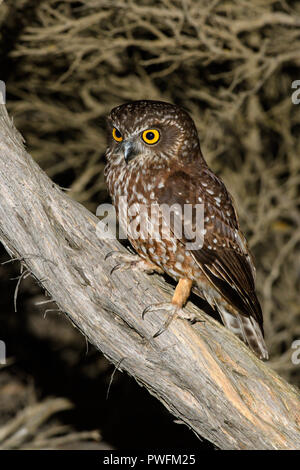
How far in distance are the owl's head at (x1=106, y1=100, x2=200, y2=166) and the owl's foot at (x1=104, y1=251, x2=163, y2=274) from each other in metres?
0.55

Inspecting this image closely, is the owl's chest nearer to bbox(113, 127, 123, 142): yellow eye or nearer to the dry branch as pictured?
bbox(113, 127, 123, 142): yellow eye

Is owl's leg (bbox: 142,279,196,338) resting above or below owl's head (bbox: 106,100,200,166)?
below

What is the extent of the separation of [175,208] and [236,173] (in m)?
3.21

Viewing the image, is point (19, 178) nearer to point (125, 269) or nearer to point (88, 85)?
point (125, 269)

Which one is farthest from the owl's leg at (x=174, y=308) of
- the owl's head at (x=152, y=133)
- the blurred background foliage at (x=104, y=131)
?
the blurred background foliage at (x=104, y=131)

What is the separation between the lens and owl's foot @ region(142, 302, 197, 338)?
301 centimetres

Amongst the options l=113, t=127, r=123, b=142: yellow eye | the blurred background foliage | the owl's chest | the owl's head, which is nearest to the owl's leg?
the owl's chest

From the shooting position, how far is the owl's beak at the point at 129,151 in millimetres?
3275

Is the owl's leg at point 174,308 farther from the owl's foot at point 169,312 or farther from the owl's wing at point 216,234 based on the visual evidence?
the owl's wing at point 216,234

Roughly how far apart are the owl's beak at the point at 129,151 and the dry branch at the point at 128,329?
44 centimetres

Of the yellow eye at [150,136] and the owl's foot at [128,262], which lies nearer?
the owl's foot at [128,262]

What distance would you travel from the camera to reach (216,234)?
342cm

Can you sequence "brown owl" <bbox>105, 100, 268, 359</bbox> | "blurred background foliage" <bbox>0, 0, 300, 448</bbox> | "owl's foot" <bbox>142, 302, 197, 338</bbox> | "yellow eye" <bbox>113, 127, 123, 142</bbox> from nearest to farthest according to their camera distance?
"owl's foot" <bbox>142, 302, 197, 338</bbox> < "brown owl" <bbox>105, 100, 268, 359</bbox> < "yellow eye" <bbox>113, 127, 123, 142</bbox> < "blurred background foliage" <bbox>0, 0, 300, 448</bbox>

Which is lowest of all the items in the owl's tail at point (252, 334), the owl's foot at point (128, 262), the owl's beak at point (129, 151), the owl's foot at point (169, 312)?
the owl's tail at point (252, 334)
